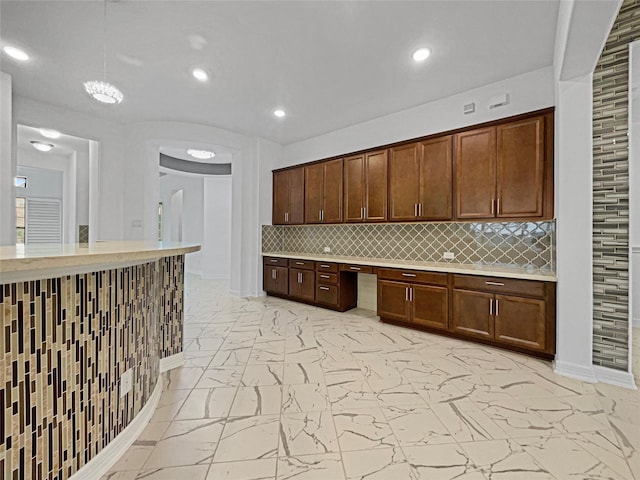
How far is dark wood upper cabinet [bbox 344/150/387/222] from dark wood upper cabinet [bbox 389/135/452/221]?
A: 135mm

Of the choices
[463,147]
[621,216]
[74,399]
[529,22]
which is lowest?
[74,399]

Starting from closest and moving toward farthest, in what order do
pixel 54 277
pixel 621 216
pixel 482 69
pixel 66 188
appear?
1. pixel 54 277
2. pixel 621 216
3. pixel 482 69
4. pixel 66 188

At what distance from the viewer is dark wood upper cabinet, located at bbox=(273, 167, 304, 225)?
5.34 meters

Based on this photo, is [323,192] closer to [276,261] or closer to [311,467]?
[276,261]

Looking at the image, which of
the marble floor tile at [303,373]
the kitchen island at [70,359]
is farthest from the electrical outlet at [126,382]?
the marble floor tile at [303,373]

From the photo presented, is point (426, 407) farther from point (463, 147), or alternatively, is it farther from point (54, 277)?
point (463, 147)

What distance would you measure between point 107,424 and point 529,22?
4.04 metres

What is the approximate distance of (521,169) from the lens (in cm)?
309

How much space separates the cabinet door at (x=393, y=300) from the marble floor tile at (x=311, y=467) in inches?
90.2

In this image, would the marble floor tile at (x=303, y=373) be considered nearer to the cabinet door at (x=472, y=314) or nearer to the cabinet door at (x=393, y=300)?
the cabinet door at (x=393, y=300)

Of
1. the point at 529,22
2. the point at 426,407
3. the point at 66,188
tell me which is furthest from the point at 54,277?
the point at 66,188

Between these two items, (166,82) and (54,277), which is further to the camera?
(166,82)

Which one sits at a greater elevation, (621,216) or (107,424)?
(621,216)

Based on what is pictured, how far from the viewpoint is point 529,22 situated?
2453 millimetres
